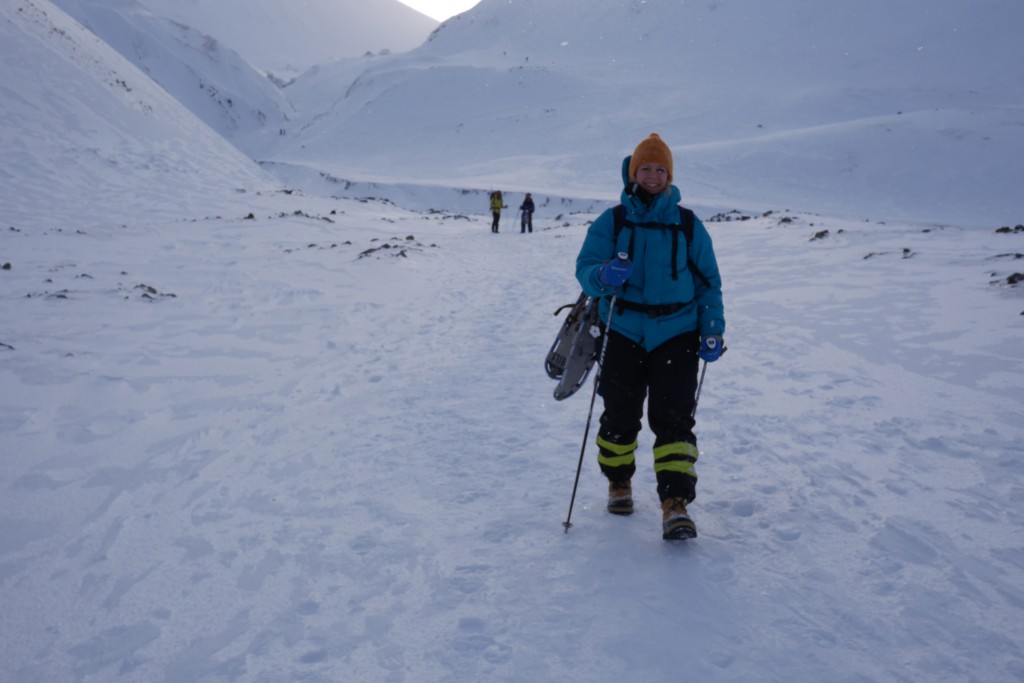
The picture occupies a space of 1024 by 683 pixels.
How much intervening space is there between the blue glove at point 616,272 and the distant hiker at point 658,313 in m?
0.01

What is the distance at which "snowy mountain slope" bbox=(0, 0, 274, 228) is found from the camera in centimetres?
1880

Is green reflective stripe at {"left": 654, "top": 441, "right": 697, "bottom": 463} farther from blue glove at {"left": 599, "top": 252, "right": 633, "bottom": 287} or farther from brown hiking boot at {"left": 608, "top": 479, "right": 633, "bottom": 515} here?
blue glove at {"left": 599, "top": 252, "right": 633, "bottom": 287}

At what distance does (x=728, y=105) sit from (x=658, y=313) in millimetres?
60070

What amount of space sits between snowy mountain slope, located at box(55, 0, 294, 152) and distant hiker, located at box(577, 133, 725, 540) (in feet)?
284

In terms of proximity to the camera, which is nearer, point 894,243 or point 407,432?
point 407,432

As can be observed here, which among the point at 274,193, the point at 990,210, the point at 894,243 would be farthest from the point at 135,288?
the point at 990,210

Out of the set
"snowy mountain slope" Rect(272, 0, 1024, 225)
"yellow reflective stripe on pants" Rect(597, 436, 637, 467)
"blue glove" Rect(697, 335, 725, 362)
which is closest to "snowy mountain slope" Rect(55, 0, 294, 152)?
"snowy mountain slope" Rect(272, 0, 1024, 225)

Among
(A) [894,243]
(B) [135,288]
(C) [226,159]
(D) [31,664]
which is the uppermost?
(C) [226,159]

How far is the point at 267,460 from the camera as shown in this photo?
16.6 feet

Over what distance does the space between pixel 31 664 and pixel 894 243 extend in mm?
14065

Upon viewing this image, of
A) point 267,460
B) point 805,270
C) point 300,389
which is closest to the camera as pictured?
point 267,460

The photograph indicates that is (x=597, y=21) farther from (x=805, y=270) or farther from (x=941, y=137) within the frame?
(x=805, y=270)

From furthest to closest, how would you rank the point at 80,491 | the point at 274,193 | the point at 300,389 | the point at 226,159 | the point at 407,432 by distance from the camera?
the point at 226,159 < the point at 274,193 < the point at 300,389 < the point at 407,432 < the point at 80,491

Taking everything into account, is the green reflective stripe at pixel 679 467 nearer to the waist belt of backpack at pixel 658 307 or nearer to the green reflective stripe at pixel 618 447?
the green reflective stripe at pixel 618 447
